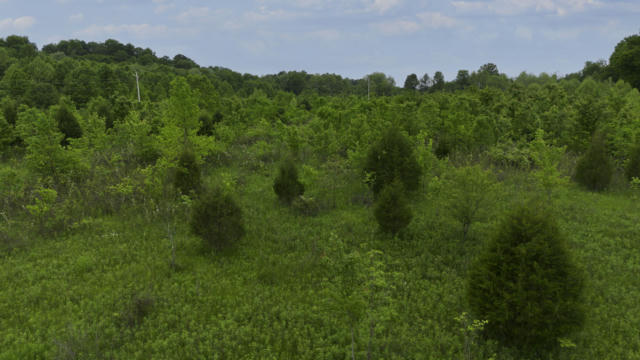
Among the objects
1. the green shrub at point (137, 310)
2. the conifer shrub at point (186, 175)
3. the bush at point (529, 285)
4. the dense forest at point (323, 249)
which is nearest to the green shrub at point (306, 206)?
the dense forest at point (323, 249)

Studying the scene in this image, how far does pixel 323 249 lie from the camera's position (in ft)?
35.0

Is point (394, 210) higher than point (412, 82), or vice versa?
point (412, 82)

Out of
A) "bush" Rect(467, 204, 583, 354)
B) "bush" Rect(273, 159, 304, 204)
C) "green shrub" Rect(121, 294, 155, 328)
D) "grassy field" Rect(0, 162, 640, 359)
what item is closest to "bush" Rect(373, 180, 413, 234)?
"grassy field" Rect(0, 162, 640, 359)

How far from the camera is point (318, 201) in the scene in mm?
14789

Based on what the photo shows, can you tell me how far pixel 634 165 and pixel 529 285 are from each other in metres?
16.3

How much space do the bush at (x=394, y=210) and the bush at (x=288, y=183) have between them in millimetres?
4324

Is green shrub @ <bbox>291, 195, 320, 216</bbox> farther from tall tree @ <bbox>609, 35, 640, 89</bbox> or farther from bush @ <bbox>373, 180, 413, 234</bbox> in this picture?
tall tree @ <bbox>609, 35, 640, 89</bbox>

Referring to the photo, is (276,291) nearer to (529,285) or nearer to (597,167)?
(529,285)

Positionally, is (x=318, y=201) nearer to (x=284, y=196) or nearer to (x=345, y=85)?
(x=284, y=196)

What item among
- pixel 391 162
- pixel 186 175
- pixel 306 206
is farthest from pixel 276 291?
pixel 186 175

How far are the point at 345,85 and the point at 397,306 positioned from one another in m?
82.7

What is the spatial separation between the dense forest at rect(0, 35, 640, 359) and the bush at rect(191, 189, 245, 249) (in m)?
0.05

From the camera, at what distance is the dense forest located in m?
6.48

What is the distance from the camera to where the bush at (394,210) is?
11141mm
